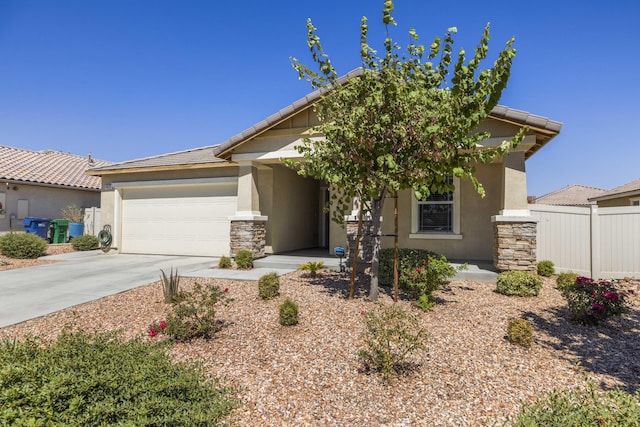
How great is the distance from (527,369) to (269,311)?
377 centimetres

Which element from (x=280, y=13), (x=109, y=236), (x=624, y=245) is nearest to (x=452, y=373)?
(x=624, y=245)

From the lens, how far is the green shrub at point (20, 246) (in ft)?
39.7

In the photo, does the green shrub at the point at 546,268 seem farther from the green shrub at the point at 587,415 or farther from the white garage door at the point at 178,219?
the white garage door at the point at 178,219

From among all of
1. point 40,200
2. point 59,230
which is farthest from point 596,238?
point 40,200

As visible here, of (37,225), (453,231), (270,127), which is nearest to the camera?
(270,127)

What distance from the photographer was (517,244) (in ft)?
26.9

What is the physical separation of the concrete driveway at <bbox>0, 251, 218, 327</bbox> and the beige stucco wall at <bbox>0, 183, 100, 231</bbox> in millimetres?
6146

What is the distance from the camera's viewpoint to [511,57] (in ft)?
16.4

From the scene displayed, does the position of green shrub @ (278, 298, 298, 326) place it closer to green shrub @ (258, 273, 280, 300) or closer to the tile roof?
green shrub @ (258, 273, 280, 300)

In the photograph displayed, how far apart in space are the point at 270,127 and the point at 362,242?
4303 mm

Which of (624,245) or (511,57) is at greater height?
(511,57)

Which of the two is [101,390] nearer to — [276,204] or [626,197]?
[276,204]

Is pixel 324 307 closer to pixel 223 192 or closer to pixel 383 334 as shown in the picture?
pixel 383 334

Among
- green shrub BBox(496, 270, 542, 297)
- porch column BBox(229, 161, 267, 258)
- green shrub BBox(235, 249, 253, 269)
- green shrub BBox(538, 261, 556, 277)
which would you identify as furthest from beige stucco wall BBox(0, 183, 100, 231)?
green shrub BBox(538, 261, 556, 277)
